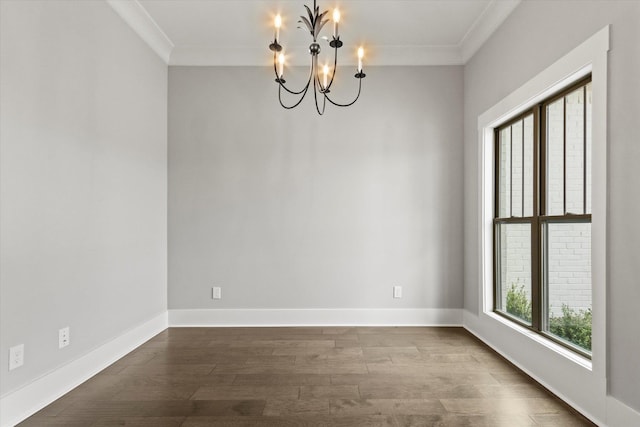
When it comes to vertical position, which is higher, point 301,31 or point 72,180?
point 301,31

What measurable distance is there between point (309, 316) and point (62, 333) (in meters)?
2.31

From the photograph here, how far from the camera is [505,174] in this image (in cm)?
353

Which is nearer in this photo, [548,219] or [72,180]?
[72,180]

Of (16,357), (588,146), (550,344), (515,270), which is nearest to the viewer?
(16,357)

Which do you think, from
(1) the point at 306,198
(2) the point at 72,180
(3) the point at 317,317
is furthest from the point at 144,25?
A: (3) the point at 317,317

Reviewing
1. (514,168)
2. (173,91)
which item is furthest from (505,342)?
(173,91)

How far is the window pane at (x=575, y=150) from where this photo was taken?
8.02 ft

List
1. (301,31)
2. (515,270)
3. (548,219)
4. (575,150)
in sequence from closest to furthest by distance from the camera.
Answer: (575,150) < (548,219) < (515,270) < (301,31)

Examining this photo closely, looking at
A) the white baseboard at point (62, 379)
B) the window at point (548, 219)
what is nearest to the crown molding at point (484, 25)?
the window at point (548, 219)

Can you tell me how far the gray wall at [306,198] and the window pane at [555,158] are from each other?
1448mm

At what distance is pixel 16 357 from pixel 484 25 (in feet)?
14.0

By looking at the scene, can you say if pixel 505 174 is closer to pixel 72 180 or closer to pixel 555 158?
pixel 555 158

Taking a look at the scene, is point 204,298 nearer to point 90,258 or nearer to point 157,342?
point 157,342

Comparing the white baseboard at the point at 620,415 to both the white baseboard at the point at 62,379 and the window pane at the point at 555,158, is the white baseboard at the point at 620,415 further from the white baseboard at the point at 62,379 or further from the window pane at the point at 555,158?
the white baseboard at the point at 62,379
